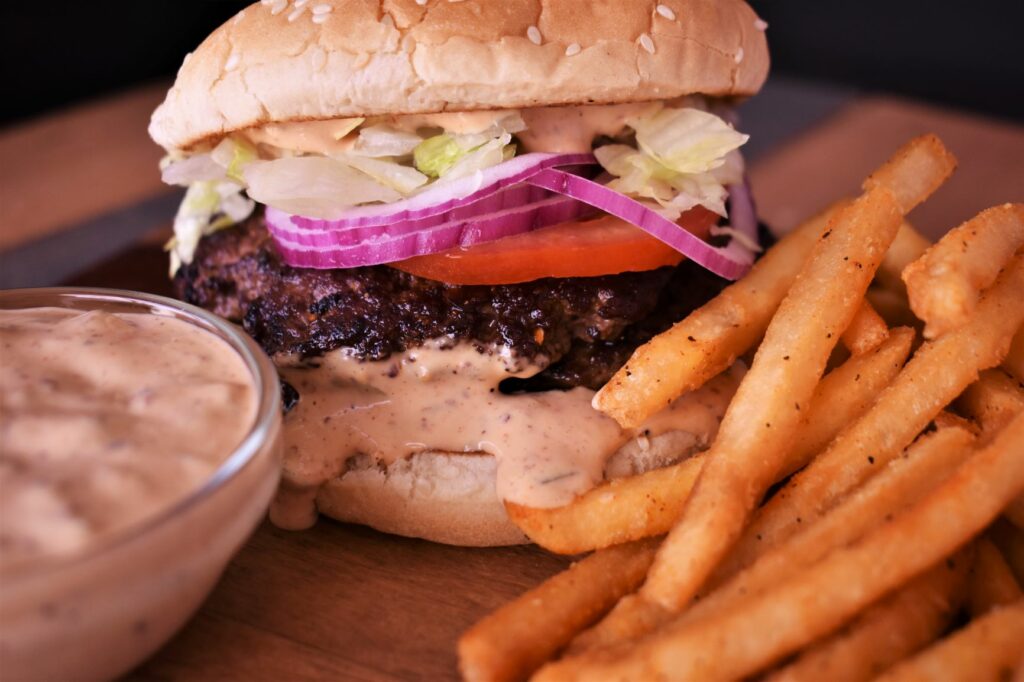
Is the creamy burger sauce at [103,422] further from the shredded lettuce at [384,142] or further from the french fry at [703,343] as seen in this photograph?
the french fry at [703,343]

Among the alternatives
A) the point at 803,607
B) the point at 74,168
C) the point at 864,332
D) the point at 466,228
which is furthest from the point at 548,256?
the point at 74,168

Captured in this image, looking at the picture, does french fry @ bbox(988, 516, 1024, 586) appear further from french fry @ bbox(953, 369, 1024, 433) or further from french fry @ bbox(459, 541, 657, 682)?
french fry @ bbox(459, 541, 657, 682)

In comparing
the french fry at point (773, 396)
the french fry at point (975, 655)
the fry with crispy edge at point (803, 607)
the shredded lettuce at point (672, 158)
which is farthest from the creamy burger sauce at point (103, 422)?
the french fry at point (975, 655)

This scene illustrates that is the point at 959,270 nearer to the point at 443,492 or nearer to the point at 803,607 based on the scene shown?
the point at 803,607

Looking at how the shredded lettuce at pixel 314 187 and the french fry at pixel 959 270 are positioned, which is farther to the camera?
the shredded lettuce at pixel 314 187

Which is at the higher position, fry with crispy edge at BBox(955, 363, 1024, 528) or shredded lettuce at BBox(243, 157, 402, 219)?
shredded lettuce at BBox(243, 157, 402, 219)

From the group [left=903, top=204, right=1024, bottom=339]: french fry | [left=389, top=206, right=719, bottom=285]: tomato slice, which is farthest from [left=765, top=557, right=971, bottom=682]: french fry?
[left=389, top=206, right=719, bottom=285]: tomato slice

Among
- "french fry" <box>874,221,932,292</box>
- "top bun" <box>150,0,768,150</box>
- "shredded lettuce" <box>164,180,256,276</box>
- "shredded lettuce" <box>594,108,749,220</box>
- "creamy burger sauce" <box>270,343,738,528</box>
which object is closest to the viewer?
"top bun" <box>150,0,768,150</box>

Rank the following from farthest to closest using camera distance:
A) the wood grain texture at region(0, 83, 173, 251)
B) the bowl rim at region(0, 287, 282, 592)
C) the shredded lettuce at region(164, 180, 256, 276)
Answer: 1. the wood grain texture at region(0, 83, 173, 251)
2. the shredded lettuce at region(164, 180, 256, 276)
3. the bowl rim at region(0, 287, 282, 592)
